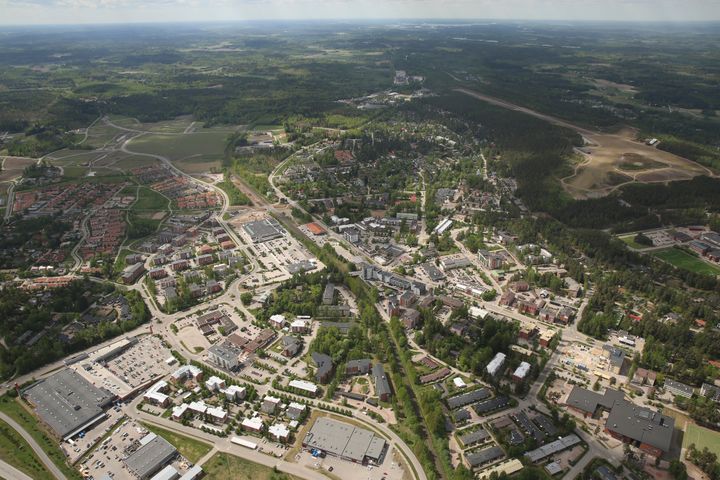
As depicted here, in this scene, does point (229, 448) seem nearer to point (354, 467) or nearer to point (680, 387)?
point (354, 467)

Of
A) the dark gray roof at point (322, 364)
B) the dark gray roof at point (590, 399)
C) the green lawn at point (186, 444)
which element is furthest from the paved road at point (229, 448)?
the dark gray roof at point (590, 399)

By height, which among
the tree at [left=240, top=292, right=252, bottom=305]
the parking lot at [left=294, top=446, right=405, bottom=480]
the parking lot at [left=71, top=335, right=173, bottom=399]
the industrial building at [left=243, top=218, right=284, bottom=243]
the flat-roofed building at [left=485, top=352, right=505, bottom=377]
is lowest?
the parking lot at [left=294, top=446, right=405, bottom=480]

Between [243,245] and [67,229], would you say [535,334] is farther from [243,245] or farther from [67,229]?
[67,229]

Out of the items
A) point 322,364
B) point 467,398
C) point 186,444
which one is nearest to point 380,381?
point 322,364

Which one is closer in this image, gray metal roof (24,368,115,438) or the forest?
gray metal roof (24,368,115,438)

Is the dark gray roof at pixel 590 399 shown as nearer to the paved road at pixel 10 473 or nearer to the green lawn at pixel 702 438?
the green lawn at pixel 702 438

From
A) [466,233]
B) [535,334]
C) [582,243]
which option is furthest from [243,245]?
[582,243]

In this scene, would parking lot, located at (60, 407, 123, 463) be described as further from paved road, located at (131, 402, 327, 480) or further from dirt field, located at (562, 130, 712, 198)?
dirt field, located at (562, 130, 712, 198)

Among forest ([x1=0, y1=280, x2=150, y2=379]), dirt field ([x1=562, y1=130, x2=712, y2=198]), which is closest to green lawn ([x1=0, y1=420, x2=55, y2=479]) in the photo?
forest ([x1=0, y1=280, x2=150, y2=379])
